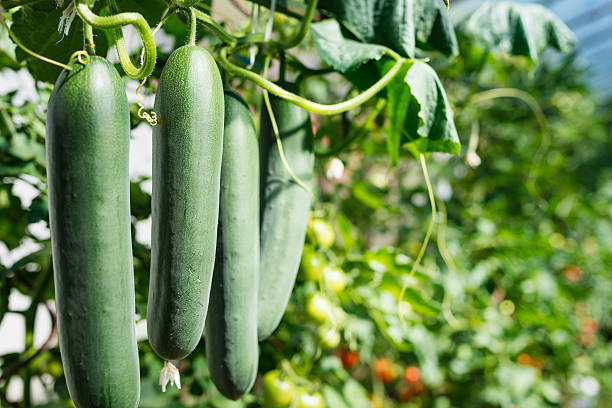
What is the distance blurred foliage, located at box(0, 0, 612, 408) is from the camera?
0.92 metres

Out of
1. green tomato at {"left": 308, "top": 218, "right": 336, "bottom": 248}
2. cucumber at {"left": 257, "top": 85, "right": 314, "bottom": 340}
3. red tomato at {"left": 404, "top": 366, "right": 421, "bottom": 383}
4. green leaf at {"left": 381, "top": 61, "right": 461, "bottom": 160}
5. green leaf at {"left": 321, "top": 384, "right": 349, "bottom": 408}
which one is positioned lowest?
red tomato at {"left": 404, "top": 366, "right": 421, "bottom": 383}

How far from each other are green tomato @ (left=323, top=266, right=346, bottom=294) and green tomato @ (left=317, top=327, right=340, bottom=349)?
0.09 meters

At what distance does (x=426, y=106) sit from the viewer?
61 cm

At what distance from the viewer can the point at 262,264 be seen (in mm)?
599

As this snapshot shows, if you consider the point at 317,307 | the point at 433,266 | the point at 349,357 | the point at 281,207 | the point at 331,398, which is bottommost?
the point at 349,357

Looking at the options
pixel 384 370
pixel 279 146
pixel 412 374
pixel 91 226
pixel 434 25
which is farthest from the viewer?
pixel 412 374

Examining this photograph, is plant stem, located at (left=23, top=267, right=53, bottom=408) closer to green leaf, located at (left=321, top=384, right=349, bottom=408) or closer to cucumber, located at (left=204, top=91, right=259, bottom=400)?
cucumber, located at (left=204, top=91, right=259, bottom=400)

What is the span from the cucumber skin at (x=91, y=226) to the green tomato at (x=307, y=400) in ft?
1.95

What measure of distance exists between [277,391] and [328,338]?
171 mm

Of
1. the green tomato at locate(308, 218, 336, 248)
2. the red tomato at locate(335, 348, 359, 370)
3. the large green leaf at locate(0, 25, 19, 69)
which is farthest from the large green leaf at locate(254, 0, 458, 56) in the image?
the red tomato at locate(335, 348, 359, 370)

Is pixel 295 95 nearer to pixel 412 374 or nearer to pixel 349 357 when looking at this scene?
pixel 349 357

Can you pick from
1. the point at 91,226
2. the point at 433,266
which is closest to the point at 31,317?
the point at 91,226

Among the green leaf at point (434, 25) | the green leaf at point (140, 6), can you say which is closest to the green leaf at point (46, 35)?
the green leaf at point (140, 6)

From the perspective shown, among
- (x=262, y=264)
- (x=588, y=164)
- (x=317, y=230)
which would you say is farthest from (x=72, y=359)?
(x=588, y=164)
